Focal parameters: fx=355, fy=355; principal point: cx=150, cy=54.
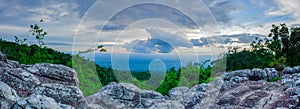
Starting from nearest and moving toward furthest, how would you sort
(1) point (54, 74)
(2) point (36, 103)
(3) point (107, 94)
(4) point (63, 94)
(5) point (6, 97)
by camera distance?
(2) point (36, 103) < (5) point (6, 97) < (4) point (63, 94) < (3) point (107, 94) < (1) point (54, 74)

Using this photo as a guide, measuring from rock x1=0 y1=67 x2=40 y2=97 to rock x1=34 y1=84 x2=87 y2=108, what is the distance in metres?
0.94

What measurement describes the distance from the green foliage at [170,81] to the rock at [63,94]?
13.6 metres

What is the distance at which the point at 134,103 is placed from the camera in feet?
38.2

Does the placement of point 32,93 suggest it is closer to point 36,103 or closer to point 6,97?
point 6,97

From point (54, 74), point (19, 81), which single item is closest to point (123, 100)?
point (19, 81)

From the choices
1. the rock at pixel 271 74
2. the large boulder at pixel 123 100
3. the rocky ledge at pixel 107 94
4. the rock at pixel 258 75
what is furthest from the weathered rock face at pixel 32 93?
the rock at pixel 271 74

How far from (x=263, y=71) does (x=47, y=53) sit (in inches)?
641

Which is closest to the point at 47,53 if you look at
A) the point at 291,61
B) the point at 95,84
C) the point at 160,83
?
the point at 95,84

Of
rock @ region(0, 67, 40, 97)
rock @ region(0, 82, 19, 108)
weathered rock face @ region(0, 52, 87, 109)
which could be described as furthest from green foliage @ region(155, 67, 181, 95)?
rock @ region(0, 82, 19, 108)

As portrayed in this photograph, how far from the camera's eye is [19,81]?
11.0 metres

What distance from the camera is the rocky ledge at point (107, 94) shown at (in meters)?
9.32

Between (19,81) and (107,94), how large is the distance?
280 centimetres

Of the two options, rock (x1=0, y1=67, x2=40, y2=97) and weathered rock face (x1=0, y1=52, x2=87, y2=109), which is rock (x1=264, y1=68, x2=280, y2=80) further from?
rock (x1=0, y1=67, x2=40, y2=97)

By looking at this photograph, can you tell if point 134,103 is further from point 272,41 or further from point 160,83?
point 272,41
